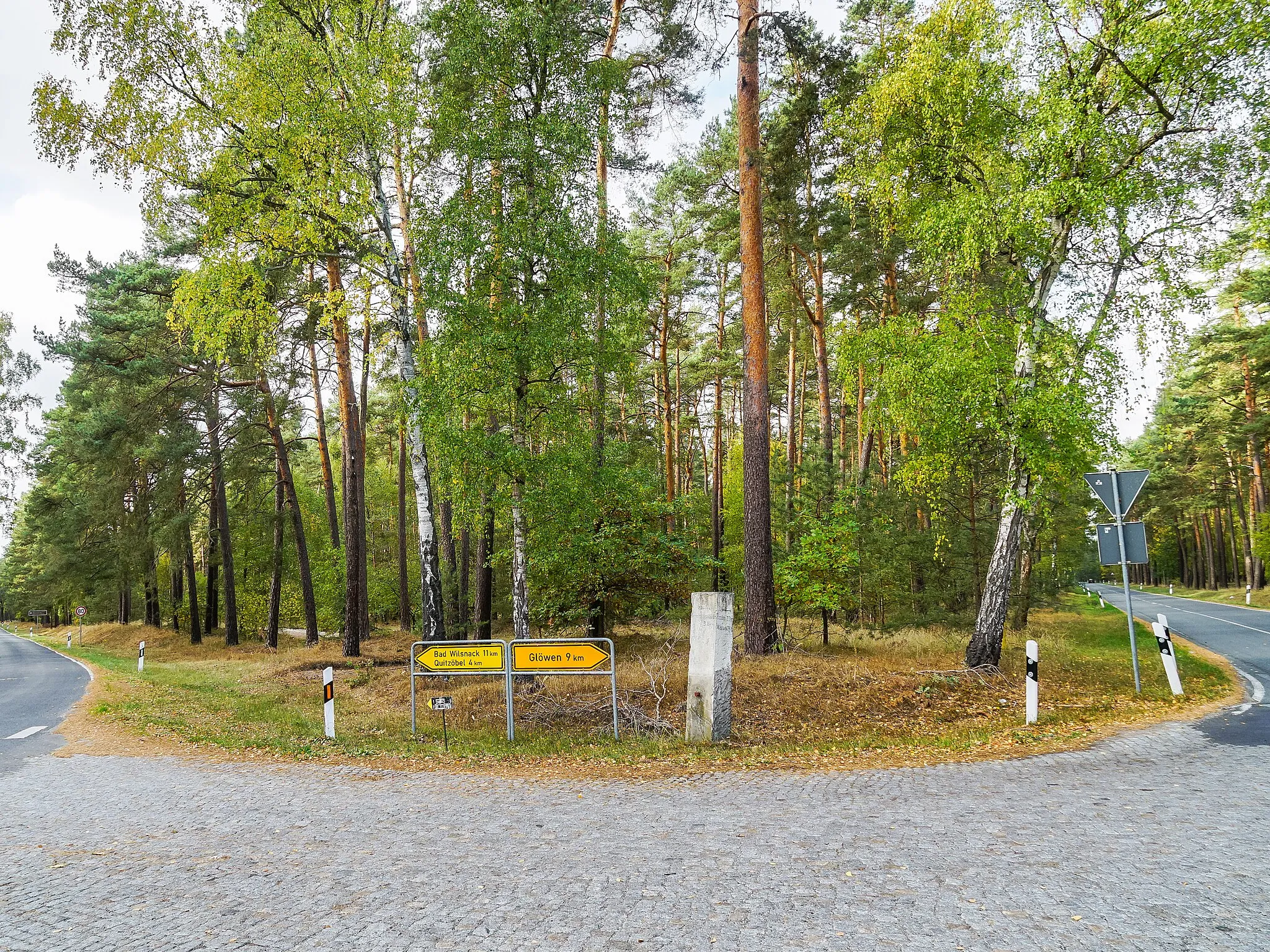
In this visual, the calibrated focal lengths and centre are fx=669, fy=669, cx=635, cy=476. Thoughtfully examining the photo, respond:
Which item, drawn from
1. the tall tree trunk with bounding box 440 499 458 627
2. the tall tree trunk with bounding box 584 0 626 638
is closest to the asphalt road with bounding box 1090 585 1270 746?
the tall tree trunk with bounding box 584 0 626 638

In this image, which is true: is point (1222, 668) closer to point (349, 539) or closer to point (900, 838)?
point (900, 838)

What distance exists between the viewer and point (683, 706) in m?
10.4

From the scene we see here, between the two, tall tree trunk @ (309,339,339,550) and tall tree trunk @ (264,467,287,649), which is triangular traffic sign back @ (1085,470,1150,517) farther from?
tall tree trunk @ (264,467,287,649)

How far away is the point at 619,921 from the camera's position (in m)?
3.63

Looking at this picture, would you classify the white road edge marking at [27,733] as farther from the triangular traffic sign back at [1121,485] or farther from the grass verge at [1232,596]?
the grass verge at [1232,596]

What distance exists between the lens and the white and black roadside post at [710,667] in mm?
8180

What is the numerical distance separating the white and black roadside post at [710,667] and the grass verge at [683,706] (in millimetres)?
272

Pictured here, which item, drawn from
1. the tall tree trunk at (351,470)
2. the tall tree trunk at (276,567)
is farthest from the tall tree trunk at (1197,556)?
the tall tree trunk at (276,567)

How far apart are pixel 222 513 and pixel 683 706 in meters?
23.2

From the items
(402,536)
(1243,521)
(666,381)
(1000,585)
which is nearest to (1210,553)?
(1243,521)

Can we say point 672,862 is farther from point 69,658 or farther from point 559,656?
Answer: point 69,658

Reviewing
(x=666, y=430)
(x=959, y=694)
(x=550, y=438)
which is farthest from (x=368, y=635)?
(x=959, y=694)

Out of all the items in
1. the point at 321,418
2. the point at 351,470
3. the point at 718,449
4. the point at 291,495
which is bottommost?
the point at 291,495

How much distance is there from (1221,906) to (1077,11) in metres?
11.9
